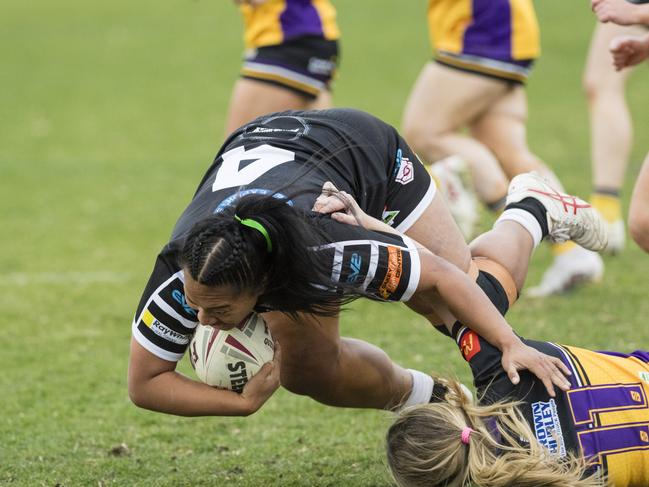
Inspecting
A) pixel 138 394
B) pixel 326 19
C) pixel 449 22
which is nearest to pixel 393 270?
pixel 138 394

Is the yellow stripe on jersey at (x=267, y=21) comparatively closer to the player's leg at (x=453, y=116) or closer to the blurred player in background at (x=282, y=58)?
the blurred player in background at (x=282, y=58)

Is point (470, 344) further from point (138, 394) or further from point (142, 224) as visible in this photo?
point (142, 224)

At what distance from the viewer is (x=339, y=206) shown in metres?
3.40

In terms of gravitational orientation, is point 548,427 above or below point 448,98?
below

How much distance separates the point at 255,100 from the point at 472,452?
377 centimetres

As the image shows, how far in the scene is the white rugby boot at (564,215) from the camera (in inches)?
171

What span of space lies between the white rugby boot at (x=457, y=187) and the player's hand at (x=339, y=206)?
3064 mm

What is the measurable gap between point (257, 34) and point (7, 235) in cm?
288

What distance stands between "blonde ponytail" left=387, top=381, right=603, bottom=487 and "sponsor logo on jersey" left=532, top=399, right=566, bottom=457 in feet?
0.13

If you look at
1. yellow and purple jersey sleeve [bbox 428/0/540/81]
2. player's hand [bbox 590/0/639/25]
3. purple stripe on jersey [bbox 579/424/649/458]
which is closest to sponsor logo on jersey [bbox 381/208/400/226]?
purple stripe on jersey [bbox 579/424/649/458]

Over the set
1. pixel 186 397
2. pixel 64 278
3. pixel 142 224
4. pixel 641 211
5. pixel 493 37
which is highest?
pixel 493 37

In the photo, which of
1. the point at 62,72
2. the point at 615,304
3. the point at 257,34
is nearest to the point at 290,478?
the point at 615,304

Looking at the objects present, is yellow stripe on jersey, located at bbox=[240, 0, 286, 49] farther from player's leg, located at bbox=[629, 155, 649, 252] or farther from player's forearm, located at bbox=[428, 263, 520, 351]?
Result: player's forearm, located at bbox=[428, 263, 520, 351]

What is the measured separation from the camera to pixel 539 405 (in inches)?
133
